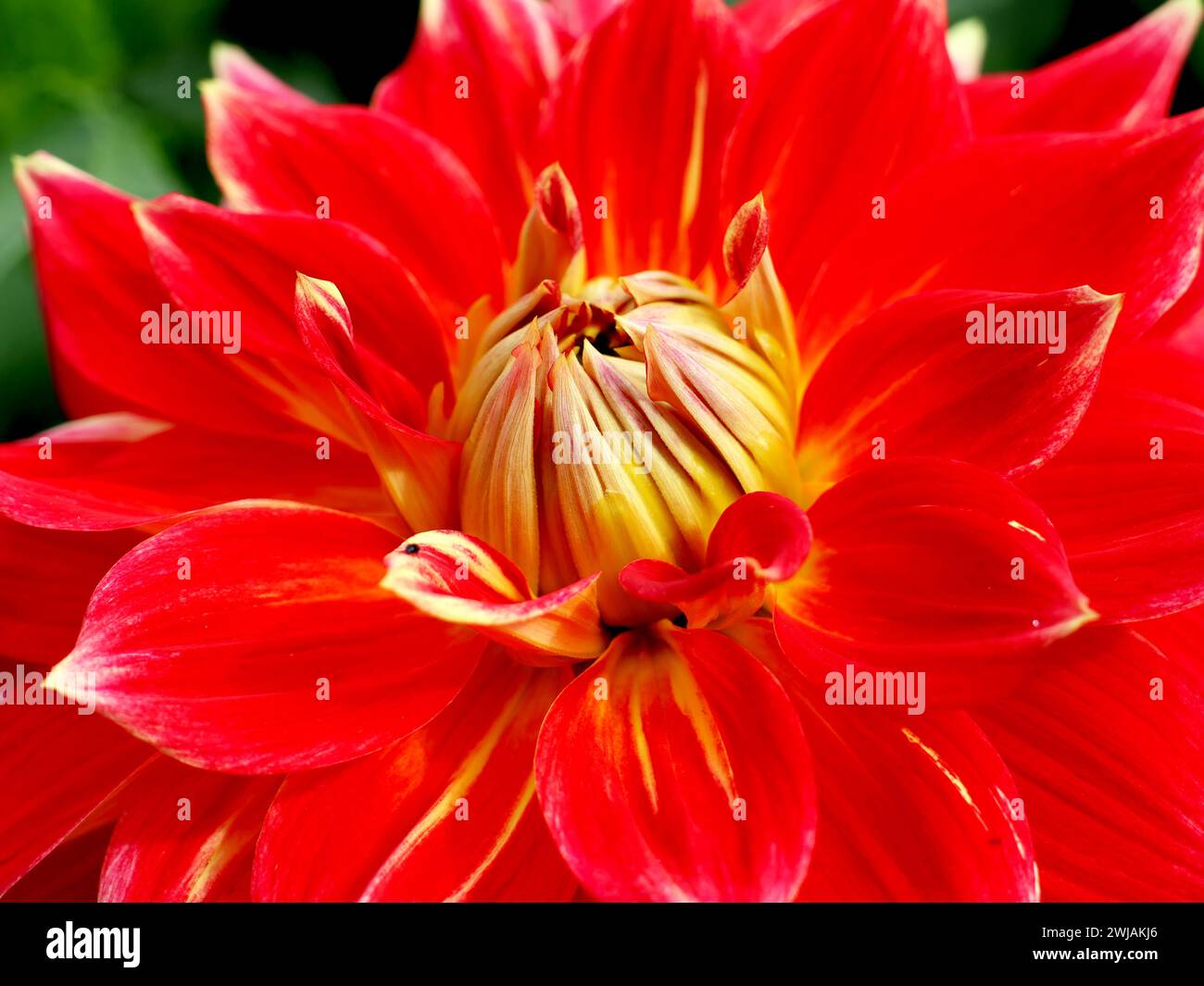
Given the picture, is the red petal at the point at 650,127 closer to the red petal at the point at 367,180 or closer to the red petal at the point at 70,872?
the red petal at the point at 367,180

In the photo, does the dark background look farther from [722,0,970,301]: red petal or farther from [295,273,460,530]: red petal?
[295,273,460,530]: red petal

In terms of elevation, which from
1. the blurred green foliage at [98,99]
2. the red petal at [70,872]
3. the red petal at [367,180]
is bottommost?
the red petal at [70,872]

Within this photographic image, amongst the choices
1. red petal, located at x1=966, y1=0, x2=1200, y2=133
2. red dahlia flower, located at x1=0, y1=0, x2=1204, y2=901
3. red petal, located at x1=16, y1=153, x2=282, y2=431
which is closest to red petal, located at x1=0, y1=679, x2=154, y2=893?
red dahlia flower, located at x1=0, y1=0, x2=1204, y2=901

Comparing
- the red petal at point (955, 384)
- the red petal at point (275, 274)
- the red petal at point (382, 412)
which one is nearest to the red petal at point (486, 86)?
the red petal at point (275, 274)

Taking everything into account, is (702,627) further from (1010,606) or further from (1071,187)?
(1071,187)

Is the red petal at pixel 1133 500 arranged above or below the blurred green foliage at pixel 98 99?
below

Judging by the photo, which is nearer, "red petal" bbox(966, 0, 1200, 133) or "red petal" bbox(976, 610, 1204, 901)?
"red petal" bbox(976, 610, 1204, 901)

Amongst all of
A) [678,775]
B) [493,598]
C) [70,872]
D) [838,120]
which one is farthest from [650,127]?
[70,872]
